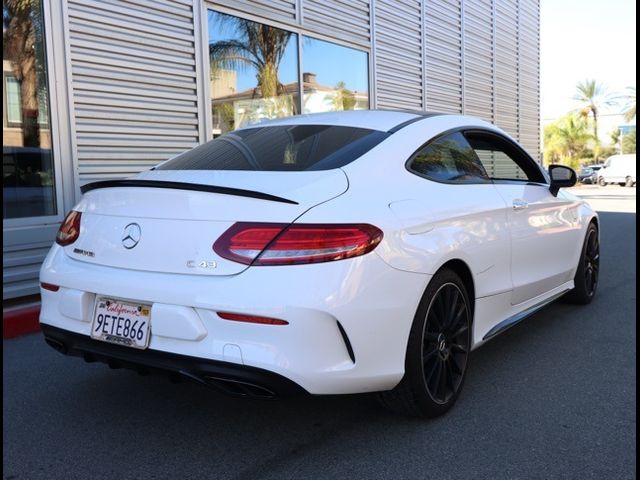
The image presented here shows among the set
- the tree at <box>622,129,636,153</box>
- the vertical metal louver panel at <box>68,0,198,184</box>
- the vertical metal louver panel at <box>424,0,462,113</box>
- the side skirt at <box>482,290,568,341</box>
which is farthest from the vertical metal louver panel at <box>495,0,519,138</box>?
the tree at <box>622,129,636,153</box>

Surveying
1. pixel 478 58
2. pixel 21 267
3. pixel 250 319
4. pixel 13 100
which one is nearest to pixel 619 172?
pixel 478 58

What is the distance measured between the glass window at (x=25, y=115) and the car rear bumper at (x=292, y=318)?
3148mm

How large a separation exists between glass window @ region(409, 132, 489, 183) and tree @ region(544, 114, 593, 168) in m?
48.8

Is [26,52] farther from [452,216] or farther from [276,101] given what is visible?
[452,216]

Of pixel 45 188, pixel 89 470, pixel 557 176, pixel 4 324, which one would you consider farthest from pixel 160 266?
pixel 45 188

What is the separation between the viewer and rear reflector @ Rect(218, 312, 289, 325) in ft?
7.86

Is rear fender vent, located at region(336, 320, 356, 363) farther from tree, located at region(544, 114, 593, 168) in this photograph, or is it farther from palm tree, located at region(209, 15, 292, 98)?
tree, located at region(544, 114, 593, 168)

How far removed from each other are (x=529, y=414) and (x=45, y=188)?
4439 mm

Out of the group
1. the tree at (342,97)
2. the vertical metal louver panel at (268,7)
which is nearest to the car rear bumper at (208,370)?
the vertical metal louver panel at (268,7)

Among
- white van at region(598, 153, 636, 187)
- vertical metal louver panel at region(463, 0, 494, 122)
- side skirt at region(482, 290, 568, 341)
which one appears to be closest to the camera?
side skirt at region(482, 290, 568, 341)

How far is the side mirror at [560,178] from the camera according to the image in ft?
14.8

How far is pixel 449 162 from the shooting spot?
3480mm

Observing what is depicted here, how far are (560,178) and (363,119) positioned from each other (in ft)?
5.99

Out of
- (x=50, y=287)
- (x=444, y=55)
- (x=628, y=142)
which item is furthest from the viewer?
(x=628, y=142)
